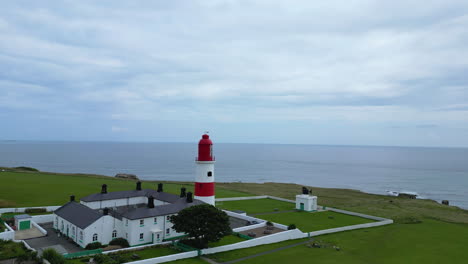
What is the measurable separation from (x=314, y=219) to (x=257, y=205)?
1157 centimetres

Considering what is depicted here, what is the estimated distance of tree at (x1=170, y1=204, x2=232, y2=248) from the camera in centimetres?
2897

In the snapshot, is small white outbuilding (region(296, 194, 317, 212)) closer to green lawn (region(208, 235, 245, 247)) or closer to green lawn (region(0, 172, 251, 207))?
green lawn (region(0, 172, 251, 207))

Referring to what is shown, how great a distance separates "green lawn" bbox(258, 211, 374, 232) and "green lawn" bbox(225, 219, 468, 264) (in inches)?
115

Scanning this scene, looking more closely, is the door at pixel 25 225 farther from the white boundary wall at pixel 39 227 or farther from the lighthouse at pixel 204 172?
the lighthouse at pixel 204 172

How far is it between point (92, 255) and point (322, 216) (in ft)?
103

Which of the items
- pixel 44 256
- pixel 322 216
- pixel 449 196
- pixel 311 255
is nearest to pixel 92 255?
pixel 44 256

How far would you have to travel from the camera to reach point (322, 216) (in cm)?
4566

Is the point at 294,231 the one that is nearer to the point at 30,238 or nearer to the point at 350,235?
the point at 350,235

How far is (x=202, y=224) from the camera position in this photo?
28.9 meters

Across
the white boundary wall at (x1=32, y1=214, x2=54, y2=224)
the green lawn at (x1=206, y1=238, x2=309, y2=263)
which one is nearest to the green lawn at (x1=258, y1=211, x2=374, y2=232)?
the green lawn at (x1=206, y1=238, x2=309, y2=263)

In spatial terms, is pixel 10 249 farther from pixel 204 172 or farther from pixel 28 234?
pixel 204 172

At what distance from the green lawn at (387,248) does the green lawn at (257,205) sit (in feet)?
46.1

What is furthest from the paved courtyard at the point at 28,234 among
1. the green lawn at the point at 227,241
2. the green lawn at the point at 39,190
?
the green lawn at the point at 227,241

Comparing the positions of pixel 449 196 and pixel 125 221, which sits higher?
→ pixel 125 221
